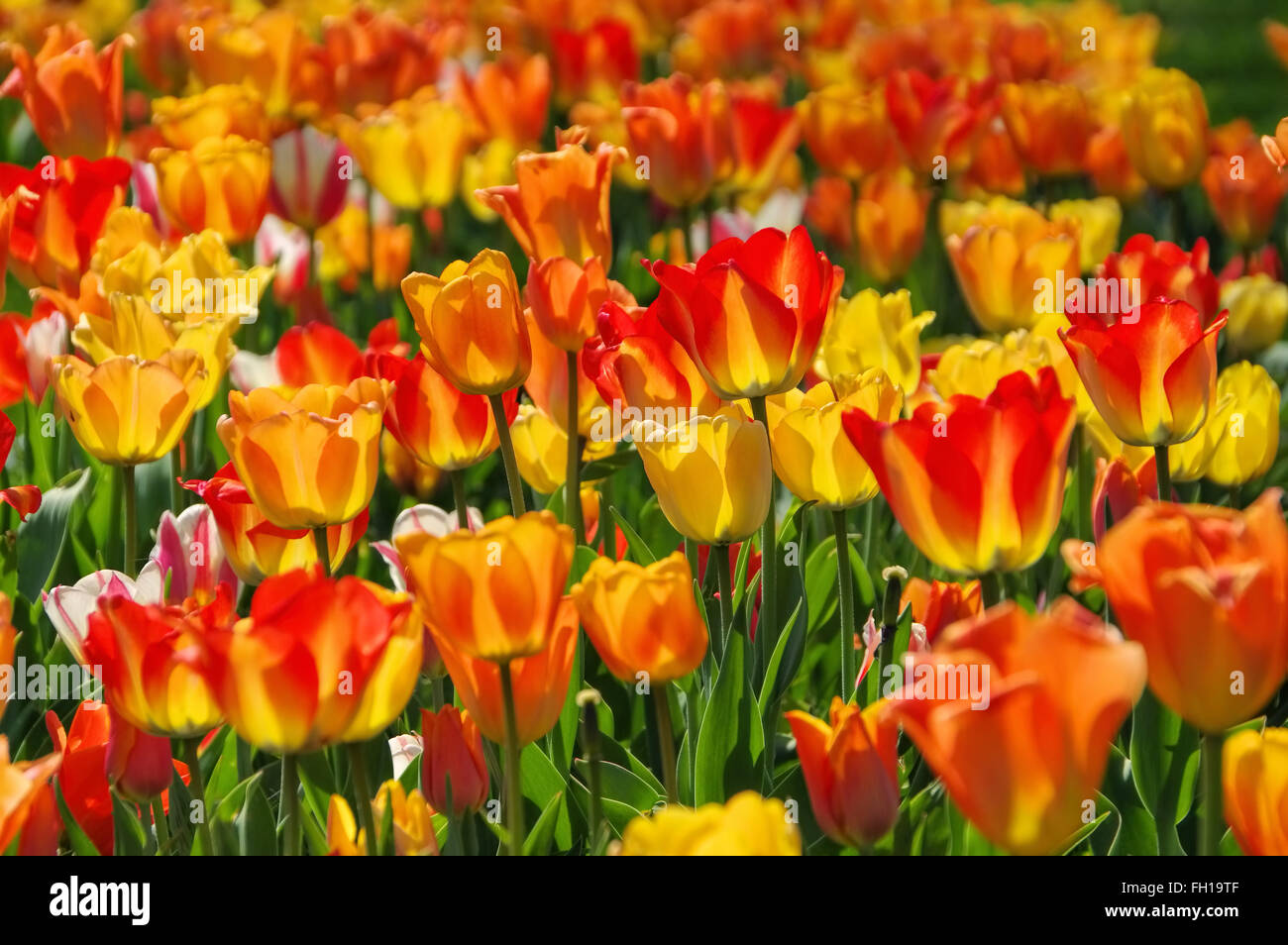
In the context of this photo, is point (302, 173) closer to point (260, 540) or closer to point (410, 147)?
point (410, 147)

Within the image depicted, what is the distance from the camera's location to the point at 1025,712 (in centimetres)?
98

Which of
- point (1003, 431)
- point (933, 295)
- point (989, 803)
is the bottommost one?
point (933, 295)

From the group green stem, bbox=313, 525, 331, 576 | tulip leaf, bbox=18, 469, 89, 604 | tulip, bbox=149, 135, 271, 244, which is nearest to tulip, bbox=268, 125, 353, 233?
tulip, bbox=149, 135, 271, 244

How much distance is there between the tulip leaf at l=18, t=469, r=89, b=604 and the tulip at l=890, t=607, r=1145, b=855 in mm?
1406

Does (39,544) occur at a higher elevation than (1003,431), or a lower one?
lower

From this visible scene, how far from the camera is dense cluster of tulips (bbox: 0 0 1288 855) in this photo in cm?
111

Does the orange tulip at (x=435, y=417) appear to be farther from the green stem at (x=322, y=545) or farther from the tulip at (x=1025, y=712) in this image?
the tulip at (x=1025, y=712)

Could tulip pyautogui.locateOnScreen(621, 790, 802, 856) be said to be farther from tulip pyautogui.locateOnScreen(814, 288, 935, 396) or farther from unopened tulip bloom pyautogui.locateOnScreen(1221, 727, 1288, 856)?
tulip pyautogui.locateOnScreen(814, 288, 935, 396)

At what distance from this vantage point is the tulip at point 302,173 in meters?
3.05

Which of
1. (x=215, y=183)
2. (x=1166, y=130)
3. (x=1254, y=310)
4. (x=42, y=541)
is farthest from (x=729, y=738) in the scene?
(x=1166, y=130)

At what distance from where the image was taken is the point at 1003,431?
53.2 inches

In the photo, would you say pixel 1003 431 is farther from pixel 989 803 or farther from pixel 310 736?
pixel 310 736
